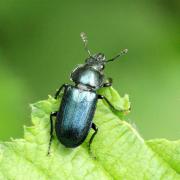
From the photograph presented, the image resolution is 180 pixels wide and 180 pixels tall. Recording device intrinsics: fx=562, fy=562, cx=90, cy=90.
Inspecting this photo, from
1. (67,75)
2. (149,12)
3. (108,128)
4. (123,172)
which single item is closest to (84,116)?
(108,128)

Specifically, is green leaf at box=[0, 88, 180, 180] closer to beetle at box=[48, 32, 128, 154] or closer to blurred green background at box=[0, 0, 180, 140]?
beetle at box=[48, 32, 128, 154]

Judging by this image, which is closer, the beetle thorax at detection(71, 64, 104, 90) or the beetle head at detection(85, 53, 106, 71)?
the beetle thorax at detection(71, 64, 104, 90)

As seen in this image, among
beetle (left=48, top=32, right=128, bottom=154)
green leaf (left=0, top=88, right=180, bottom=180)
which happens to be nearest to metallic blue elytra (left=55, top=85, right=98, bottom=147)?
beetle (left=48, top=32, right=128, bottom=154)

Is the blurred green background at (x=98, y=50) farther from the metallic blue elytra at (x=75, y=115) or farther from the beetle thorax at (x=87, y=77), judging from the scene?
the metallic blue elytra at (x=75, y=115)

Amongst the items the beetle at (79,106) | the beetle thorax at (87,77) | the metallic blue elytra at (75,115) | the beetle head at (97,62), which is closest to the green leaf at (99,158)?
the beetle at (79,106)

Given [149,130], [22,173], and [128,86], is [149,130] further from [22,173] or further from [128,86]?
[22,173]

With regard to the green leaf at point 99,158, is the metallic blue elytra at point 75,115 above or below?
above
